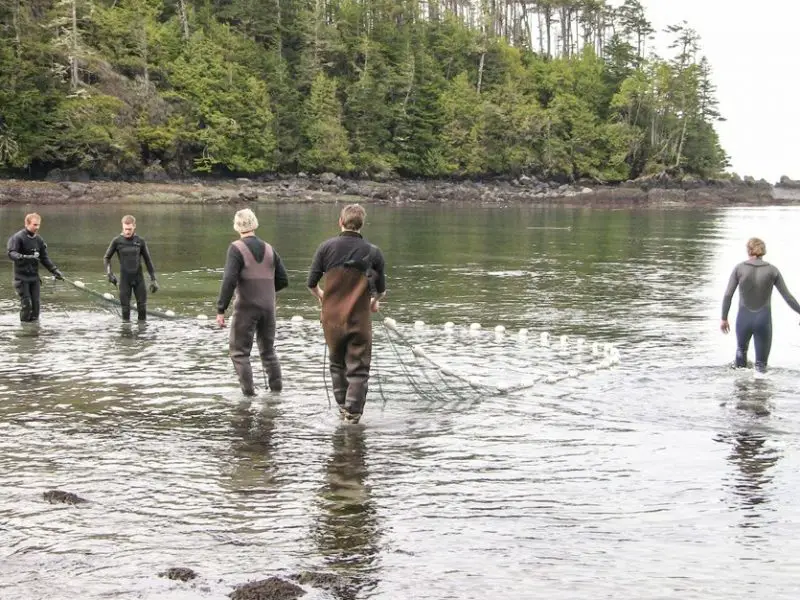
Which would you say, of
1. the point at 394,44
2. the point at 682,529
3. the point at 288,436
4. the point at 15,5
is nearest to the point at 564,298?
the point at 288,436

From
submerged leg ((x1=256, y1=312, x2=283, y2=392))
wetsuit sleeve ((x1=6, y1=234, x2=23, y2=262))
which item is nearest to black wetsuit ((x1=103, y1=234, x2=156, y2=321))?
wetsuit sleeve ((x1=6, y1=234, x2=23, y2=262))

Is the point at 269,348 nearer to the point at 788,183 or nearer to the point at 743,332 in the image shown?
the point at 743,332

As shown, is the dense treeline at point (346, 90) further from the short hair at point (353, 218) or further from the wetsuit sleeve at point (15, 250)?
the short hair at point (353, 218)

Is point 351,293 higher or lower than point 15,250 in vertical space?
lower

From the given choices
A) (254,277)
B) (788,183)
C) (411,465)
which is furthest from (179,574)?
(788,183)

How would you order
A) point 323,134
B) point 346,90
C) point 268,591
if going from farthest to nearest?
1. point 346,90
2. point 323,134
3. point 268,591

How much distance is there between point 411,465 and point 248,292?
3340mm

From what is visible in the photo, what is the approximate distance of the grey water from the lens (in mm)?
6688

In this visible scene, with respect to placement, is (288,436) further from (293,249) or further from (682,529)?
(293,249)

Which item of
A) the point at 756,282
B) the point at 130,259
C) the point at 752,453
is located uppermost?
the point at 130,259

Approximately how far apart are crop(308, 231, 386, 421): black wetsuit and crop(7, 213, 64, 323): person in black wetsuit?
9.05 meters

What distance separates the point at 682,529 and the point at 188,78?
93.2 metres

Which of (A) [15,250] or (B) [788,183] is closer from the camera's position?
(A) [15,250]

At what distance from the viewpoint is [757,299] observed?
13656 mm
